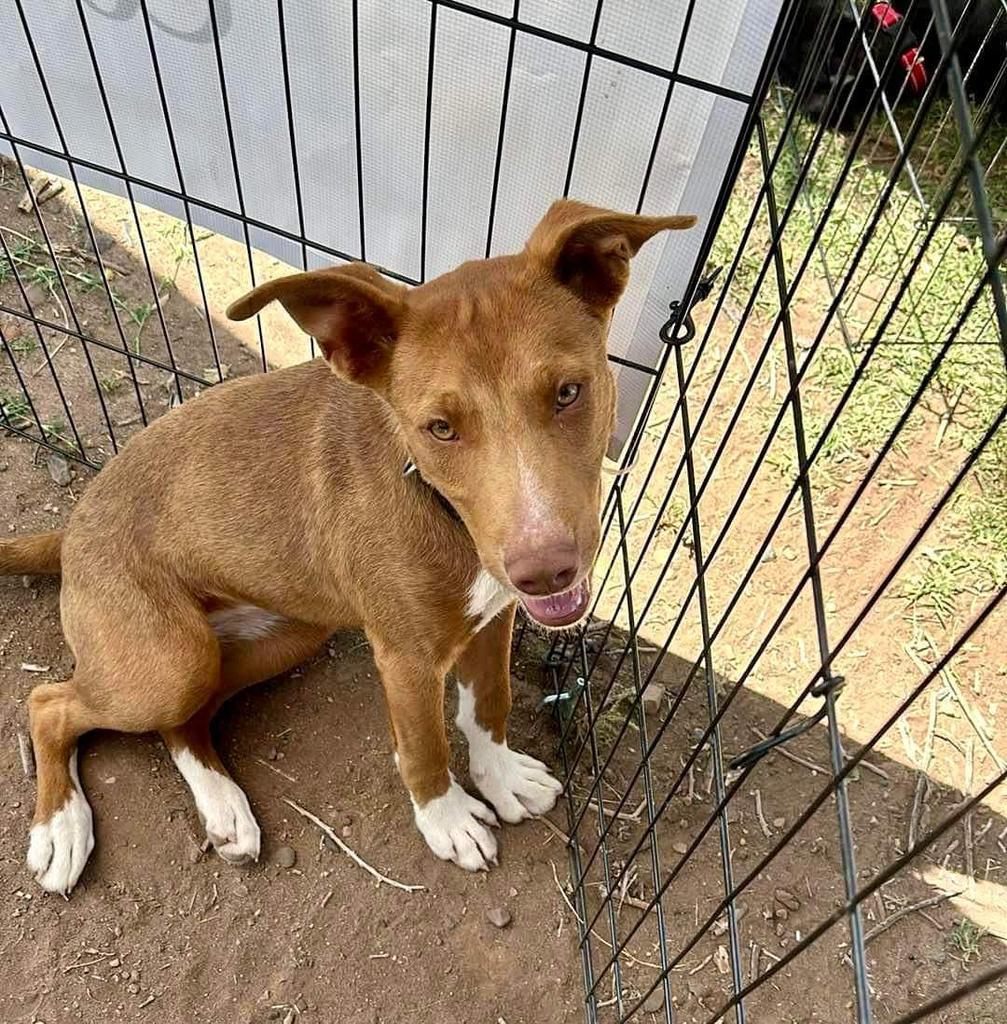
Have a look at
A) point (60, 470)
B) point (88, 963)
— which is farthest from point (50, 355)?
point (88, 963)

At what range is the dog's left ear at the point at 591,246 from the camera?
2271mm

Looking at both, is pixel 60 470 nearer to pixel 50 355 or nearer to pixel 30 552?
pixel 50 355

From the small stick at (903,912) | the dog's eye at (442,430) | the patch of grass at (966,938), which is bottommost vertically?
the small stick at (903,912)

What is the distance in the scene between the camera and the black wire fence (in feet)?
9.34

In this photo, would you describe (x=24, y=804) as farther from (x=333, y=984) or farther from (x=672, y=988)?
(x=672, y=988)

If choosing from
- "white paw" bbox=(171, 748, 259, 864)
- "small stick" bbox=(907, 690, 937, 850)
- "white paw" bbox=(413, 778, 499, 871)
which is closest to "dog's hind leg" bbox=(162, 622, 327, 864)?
"white paw" bbox=(171, 748, 259, 864)

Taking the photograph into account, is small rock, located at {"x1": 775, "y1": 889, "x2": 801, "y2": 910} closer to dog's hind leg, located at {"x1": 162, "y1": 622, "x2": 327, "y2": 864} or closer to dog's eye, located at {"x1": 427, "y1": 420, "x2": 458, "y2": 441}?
dog's hind leg, located at {"x1": 162, "y1": 622, "x2": 327, "y2": 864}

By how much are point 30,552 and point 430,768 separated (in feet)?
5.24

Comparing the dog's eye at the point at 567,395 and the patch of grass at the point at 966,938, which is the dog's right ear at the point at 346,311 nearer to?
the dog's eye at the point at 567,395

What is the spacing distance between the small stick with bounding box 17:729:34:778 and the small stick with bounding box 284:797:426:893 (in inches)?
33.8

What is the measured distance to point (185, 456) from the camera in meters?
3.07

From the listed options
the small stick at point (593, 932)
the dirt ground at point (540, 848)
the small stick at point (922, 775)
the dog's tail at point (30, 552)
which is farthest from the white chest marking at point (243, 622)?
the small stick at point (922, 775)

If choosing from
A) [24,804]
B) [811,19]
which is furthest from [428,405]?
[811,19]

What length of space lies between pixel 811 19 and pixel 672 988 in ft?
17.0
